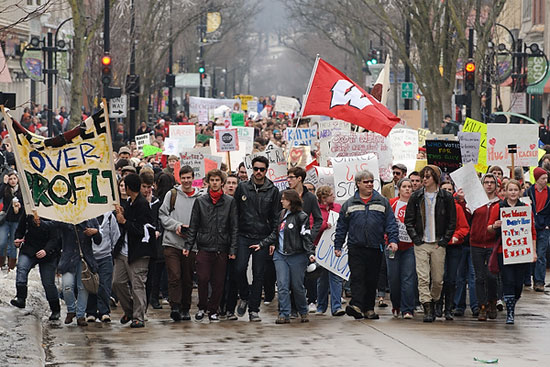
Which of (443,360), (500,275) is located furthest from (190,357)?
(500,275)

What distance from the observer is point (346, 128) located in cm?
2520

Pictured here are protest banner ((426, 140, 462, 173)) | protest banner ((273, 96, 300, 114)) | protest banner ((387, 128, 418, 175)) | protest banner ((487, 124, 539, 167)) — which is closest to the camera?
protest banner ((426, 140, 462, 173))

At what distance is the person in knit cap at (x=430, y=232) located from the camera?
1363cm

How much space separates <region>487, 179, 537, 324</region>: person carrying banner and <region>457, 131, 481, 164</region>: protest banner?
3917 mm

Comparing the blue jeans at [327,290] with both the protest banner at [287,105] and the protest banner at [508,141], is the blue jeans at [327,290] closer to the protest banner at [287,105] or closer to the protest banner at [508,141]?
the protest banner at [508,141]

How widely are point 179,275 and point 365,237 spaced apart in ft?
6.80

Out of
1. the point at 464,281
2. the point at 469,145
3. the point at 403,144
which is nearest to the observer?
the point at 464,281

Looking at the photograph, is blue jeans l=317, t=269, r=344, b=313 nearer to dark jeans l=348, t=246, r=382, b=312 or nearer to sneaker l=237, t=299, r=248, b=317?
dark jeans l=348, t=246, r=382, b=312

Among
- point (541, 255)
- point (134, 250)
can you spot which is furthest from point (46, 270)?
point (541, 255)

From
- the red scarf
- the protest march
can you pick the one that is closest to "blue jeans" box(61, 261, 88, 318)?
the protest march

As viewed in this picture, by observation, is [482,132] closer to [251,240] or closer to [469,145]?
[469,145]

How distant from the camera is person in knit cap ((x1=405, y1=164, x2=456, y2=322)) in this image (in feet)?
44.7

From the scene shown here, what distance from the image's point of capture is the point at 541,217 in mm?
17250

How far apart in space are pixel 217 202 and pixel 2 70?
289cm
